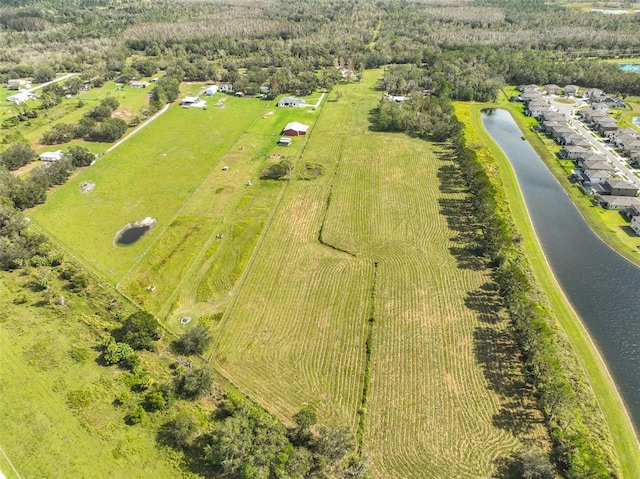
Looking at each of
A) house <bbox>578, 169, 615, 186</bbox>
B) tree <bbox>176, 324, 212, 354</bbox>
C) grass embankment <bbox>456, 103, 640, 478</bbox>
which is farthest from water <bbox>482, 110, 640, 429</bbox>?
tree <bbox>176, 324, 212, 354</bbox>

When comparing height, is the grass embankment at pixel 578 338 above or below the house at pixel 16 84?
below

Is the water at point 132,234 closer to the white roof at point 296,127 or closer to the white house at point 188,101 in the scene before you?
the white roof at point 296,127

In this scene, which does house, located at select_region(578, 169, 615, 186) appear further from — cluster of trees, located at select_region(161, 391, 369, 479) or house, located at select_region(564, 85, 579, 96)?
cluster of trees, located at select_region(161, 391, 369, 479)

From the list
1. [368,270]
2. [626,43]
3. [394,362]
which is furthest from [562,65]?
[394,362]

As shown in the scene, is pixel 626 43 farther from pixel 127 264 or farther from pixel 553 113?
pixel 127 264

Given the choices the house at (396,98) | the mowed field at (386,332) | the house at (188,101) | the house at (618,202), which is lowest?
the mowed field at (386,332)

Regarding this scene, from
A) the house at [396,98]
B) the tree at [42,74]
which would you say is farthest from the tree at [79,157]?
the house at [396,98]
